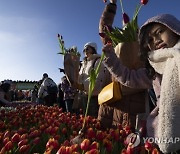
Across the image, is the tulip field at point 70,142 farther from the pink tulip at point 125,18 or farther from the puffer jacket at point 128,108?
the pink tulip at point 125,18

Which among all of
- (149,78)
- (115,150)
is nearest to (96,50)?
(149,78)

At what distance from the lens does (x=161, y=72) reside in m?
2.14

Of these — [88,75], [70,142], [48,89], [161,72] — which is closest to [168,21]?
[161,72]

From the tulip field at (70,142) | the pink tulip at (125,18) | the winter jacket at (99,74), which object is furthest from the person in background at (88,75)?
the pink tulip at (125,18)

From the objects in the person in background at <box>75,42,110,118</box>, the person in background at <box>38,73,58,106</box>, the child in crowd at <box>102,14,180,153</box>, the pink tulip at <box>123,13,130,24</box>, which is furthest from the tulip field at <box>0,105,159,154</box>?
the person in background at <box>38,73,58,106</box>

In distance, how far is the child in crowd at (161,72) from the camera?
1.90 metres

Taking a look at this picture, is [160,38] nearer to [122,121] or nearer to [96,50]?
[122,121]

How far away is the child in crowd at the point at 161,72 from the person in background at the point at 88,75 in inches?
39.5

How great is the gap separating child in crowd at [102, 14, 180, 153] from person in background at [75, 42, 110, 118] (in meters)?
1.00

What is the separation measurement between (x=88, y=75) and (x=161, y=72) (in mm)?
2141

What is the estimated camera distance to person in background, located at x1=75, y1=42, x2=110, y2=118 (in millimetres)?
3732

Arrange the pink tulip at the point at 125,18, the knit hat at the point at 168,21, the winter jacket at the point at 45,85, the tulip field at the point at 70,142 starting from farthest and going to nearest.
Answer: the winter jacket at the point at 45,85
the pink tulip at the point at 125,18
the knit hat at the point at 168,21
the tulip field at the point at 70,142

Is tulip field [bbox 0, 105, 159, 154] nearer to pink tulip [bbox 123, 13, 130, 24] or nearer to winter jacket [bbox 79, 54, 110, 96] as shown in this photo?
winter jacket [bbox 79, 54, 110, 96]

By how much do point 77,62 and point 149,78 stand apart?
42.4 inches
